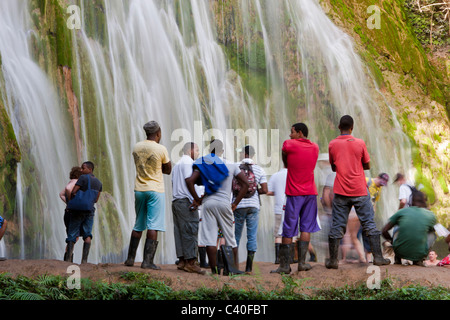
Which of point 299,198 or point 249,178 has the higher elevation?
point 249,178

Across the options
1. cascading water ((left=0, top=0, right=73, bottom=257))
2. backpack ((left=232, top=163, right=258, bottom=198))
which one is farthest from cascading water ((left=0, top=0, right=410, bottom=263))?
backpack ((left=232, top=163, right=258, bottom=198))

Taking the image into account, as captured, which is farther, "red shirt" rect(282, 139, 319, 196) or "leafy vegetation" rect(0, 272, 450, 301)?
"red shirt" rect(282, 139, 319, 196)

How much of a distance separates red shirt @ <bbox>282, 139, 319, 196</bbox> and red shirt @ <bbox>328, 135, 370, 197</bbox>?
31 centimetres

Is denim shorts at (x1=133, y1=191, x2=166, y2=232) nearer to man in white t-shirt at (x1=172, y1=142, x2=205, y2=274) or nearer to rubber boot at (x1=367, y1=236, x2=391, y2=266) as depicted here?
man in white t-shirt at (x1=172, y1=142, x2=205, y2=274)

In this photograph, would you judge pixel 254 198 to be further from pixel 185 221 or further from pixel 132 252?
pixel 132 252

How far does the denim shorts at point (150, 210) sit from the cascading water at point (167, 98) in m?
3.76

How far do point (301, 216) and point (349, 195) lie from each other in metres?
0.68

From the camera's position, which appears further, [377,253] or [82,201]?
[82,201]

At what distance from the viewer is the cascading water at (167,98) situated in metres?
11.3

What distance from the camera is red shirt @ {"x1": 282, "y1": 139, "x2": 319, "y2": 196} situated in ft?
24.6

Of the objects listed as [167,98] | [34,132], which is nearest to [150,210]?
[34,132]

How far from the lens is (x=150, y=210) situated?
7.39m
